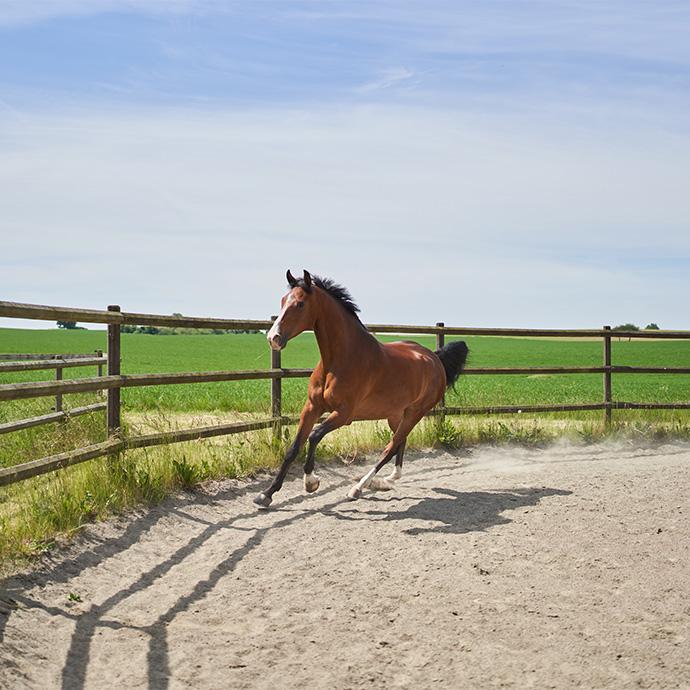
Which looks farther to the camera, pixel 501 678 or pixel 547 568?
pixel 547 568

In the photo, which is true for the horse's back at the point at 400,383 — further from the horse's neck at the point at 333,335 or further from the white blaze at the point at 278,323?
the white blaze at the point at 278,323

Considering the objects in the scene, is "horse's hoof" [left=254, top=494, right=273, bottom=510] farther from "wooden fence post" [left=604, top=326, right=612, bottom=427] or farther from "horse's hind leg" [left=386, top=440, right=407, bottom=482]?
"wooden fence post" [left=604, top=326, right=612, bottom=427]

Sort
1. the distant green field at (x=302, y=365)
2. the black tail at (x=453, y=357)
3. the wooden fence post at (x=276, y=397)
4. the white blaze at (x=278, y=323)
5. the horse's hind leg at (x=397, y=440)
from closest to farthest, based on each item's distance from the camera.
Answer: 1. the white blaze at (x=278, y=323)
2. the horse's hind leg at (x=397, y=440)
3. the wooden fence post at (x=276, y=397)
4. the black tail at (x=453, y=357)
5. the distant green field at (x=302, y=365)

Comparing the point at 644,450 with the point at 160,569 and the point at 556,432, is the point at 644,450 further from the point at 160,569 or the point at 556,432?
the point at 160,569

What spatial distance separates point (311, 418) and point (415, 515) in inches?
52.9

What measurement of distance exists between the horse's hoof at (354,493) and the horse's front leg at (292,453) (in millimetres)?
698

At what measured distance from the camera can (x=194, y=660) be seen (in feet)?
15.5

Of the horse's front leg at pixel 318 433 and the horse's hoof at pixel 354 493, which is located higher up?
the horse's front leg at pixel 318 433

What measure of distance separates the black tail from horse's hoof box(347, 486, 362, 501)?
2.70 m

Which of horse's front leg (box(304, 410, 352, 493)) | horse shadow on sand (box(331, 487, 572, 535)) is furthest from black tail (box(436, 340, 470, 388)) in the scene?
horse's front leg (box(304, 410, 352, 493))

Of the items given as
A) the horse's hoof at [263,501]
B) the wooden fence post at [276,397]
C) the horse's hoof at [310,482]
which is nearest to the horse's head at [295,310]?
the horse's hoof at [310,482]

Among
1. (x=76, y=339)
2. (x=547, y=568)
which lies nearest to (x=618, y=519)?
(x=547, y=568)

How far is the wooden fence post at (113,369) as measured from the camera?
8055 millimetres

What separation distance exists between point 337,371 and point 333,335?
33cm
